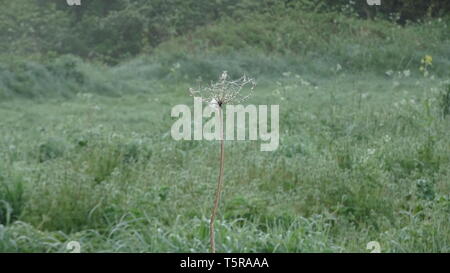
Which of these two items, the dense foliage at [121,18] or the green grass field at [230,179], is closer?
the green grass field at [230,179]

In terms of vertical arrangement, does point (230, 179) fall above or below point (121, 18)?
below

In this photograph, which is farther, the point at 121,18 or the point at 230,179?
the point at 121,18

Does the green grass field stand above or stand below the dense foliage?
below

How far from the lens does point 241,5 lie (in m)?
11.9

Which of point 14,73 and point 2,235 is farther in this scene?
point 14,73

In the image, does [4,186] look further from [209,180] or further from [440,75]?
[440,75]

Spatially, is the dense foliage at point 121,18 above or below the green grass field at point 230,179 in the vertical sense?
above

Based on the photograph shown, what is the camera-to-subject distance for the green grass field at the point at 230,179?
3025mm

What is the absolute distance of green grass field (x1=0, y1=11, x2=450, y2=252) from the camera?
3.03 meters

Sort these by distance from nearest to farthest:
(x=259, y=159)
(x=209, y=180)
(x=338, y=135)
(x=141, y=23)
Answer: (x=209, y=180) < (x=259, y=159) < (x=338, y=135) < (x=141, y=23)

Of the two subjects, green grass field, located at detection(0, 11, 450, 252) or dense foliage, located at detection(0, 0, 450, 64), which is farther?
dense foliage, located at detection(0, 0, 450, 64)

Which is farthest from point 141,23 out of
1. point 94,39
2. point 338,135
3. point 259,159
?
point 259,159

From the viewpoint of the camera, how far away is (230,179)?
4133 millimetres

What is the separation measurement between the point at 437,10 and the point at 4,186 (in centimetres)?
1010
